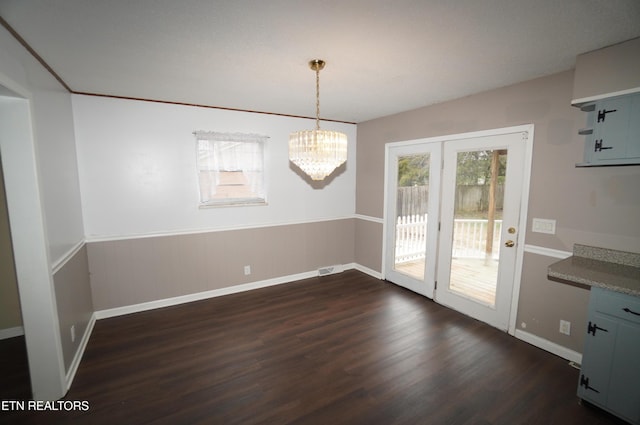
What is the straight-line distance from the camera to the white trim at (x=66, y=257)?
2129 mm

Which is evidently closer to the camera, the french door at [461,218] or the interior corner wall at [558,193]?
the interior corner wall at [558,193]

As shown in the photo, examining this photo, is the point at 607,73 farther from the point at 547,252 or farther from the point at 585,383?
the point at 585,383

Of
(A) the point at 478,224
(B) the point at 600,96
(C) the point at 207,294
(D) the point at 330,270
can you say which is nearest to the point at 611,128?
(B) the point at 600,96

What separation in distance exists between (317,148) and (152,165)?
2.33m

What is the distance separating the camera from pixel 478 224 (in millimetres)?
3219

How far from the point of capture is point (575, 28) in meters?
1.71

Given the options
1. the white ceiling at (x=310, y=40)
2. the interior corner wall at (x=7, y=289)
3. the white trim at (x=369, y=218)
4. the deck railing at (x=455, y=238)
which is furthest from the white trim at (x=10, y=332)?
the deck railing at (x=455, y=238)

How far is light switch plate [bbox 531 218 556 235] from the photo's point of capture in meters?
2.56

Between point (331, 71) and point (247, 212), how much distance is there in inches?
91.1

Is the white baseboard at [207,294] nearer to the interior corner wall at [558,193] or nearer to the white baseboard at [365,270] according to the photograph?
the white baseboard at [365,270]

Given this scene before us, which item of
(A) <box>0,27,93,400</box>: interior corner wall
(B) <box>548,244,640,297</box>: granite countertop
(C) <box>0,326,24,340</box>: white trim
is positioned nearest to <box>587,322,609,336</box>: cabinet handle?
(B) <box>548,244,640,297</box>: granite countertop

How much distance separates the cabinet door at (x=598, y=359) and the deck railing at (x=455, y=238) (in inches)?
44.5

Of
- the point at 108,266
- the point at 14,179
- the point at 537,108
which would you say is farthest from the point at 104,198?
the point at 537,108

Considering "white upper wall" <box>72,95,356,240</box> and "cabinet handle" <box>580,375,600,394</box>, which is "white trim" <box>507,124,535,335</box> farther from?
"white upper wall" <box>72,95,356,240</box>
